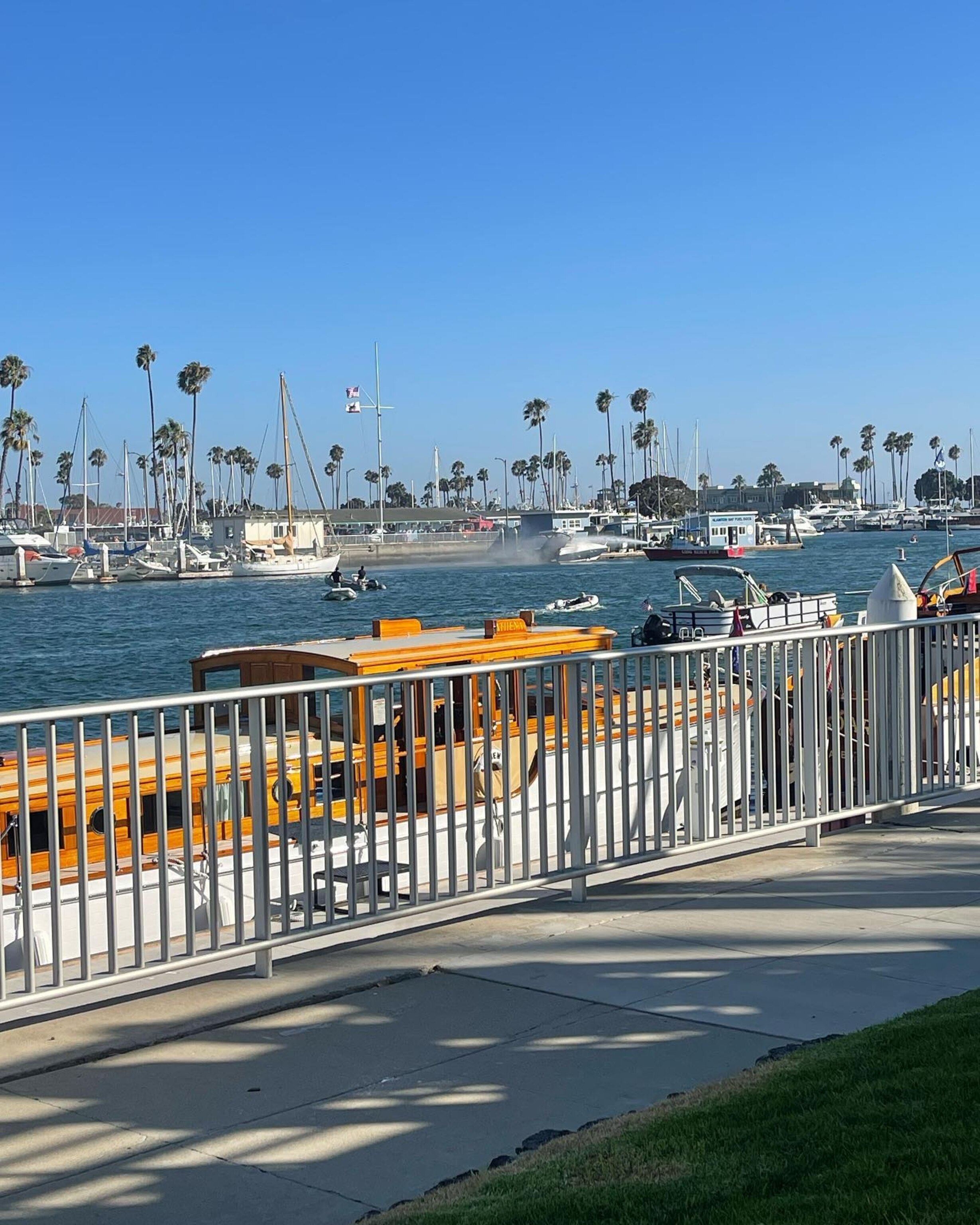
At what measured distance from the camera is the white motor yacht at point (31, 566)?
130 m

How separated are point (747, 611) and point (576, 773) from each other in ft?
103

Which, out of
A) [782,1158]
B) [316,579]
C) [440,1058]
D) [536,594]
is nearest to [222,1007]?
[440,1058]

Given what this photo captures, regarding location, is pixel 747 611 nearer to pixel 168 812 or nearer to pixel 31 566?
pixel 168 812

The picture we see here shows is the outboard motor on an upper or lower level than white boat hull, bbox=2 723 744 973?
lower

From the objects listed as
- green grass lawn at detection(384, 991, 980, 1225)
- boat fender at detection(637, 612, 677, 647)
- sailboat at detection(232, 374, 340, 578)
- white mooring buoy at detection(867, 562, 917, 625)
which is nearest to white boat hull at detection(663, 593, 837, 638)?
boat fender at detection(637, 612, 677, 647)

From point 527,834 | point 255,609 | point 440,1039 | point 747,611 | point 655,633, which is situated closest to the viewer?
point 440,1039

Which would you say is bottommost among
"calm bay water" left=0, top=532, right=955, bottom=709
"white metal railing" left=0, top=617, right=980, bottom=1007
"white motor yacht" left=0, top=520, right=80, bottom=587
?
"calm bay water" left=0, top=532, right=955, bottom=709

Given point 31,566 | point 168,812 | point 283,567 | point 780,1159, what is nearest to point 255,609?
point 283,567

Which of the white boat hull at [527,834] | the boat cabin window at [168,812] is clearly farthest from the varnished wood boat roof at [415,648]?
the white boat hull at [527,834]

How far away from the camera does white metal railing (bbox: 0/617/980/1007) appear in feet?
17.9

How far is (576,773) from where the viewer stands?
22.3 feet

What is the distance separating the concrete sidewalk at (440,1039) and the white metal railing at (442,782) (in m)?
0.24

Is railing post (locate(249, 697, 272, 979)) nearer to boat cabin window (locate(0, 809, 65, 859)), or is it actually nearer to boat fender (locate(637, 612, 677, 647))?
boat cabin window (locate(0, 809, 65, 859))

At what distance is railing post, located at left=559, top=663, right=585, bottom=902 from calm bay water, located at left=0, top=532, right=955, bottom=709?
34506 millimetres
